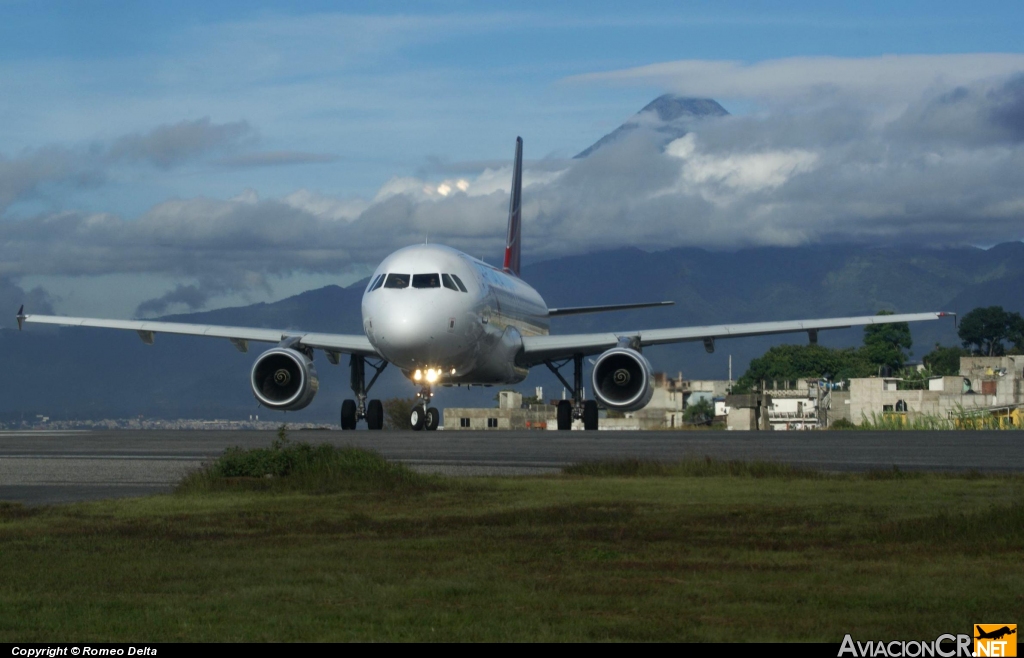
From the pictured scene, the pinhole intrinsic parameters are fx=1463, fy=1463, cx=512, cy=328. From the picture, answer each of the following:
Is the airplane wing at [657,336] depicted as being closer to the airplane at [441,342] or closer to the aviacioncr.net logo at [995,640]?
the airplane at [441,342]

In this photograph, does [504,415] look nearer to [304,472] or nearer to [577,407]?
[577,407]

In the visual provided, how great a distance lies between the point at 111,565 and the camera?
31.8 ft

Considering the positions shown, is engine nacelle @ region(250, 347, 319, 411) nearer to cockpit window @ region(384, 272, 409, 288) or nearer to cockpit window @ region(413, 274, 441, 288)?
cockpit window @ region(384, 272, 409, 288)

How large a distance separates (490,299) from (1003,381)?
62.0m

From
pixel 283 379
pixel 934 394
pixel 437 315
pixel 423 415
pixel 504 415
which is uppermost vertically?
pixel 934 394

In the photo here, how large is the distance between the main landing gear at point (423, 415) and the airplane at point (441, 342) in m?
0.03

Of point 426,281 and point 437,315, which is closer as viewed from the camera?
point 437,315

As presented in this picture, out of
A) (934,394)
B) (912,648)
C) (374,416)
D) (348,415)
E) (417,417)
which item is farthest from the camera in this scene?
(934,394)

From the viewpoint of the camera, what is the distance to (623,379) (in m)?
38.0

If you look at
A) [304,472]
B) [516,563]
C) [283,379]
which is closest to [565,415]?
[283,379]

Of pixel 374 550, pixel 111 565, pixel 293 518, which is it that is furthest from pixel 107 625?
pixel 293 518

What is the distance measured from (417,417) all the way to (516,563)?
27209 millimetres

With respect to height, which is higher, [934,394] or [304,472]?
[934,394]

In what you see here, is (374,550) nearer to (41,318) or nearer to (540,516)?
(540,516)
